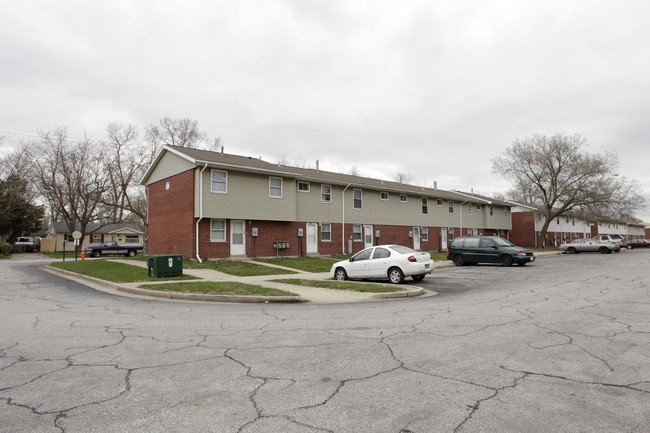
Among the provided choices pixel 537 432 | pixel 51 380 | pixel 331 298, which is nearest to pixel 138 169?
pixel 331 298

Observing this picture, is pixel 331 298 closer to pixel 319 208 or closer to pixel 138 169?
pixel 319 208

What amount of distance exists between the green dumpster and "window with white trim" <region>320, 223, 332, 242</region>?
1332 cm

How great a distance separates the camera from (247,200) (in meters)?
23.4

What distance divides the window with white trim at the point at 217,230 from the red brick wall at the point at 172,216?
1.07 meters

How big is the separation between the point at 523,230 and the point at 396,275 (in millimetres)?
44486

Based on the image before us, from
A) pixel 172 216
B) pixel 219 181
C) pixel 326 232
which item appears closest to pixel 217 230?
pixel 219 181

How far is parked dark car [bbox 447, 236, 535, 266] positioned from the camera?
851 inches

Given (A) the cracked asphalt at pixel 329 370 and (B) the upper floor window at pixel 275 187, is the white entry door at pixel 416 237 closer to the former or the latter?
(B) the upper floor window at pixel 275 187

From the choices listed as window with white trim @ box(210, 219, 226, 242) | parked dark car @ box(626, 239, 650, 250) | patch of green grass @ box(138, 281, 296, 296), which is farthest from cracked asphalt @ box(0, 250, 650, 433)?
parked dark car @ box(626, 239, 650, 250)

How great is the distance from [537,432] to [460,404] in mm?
678

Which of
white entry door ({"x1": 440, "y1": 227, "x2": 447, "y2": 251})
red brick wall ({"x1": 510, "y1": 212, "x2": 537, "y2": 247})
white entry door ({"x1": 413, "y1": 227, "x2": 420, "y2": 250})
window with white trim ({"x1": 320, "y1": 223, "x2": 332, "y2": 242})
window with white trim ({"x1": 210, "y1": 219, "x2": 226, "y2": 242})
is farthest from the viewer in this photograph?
red brick wall ({"x1": 510, "y1": 212, "x2": 537, "y2": 247})

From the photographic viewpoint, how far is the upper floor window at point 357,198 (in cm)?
3050

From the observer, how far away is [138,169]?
43375mm

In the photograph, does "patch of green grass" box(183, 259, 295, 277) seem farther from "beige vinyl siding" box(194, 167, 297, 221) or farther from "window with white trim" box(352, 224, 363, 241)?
"window with white trim" box(352, 224, 363, 241)
